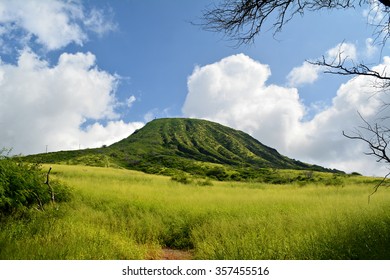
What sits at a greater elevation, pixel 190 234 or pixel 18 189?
pixel 18 189

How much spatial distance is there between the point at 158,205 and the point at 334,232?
7.87 metres

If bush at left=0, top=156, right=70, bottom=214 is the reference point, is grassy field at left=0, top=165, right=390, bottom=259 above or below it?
below

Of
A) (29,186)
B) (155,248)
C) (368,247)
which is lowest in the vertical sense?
(155,248)

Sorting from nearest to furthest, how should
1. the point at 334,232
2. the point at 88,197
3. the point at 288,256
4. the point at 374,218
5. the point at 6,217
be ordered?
the point at 288,256 < the point at 334,232 < the point at 374,218 < the point at 6,217 < the point at 88,197

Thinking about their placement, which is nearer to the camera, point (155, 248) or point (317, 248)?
point (317, 248)

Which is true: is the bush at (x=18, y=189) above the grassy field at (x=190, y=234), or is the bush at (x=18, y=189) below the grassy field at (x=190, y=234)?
above

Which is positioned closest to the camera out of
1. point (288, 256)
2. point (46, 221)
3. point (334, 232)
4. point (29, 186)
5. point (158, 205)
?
point (288, 256)

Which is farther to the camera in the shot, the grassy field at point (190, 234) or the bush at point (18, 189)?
the bush at point (18, 189)

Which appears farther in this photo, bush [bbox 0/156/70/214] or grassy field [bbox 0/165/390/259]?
bush [bbox 0/156/70/214]

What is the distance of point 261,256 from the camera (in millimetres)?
6137

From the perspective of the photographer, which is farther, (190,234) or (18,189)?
(18,189)

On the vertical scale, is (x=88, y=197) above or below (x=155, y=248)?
above
